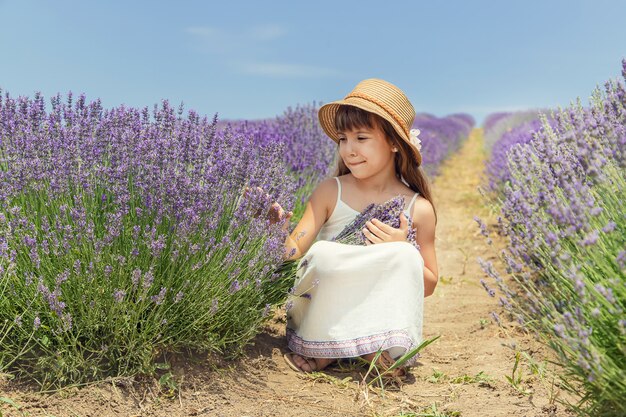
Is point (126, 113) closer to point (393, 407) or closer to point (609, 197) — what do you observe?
point (393, 407)

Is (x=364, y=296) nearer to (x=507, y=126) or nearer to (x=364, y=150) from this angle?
(x=364, y=150)

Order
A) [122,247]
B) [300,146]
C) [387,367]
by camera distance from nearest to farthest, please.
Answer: [122,247] → [387,367] → [300,146]

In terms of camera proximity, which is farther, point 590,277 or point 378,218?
point 378,218

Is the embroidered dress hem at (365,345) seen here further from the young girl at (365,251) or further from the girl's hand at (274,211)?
the girl's hand at (274,211)

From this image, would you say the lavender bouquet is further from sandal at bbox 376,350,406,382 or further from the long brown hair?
sandal at bbox 376,350,406,382

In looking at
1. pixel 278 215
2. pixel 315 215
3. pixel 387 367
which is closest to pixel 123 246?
pixel 278 215

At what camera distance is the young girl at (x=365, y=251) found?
2781 millimetres

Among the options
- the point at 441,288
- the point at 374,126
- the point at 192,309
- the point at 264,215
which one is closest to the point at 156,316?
the point at 192,309

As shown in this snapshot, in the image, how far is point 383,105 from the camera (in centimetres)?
299

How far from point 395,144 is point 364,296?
77cm

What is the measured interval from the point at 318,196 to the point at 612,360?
1.67 meters

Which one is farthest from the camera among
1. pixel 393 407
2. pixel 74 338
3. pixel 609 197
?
pixel 393 407

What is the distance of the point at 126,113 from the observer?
290 cm

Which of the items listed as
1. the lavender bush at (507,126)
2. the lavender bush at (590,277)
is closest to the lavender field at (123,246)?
the lavender bush at (590,277)
